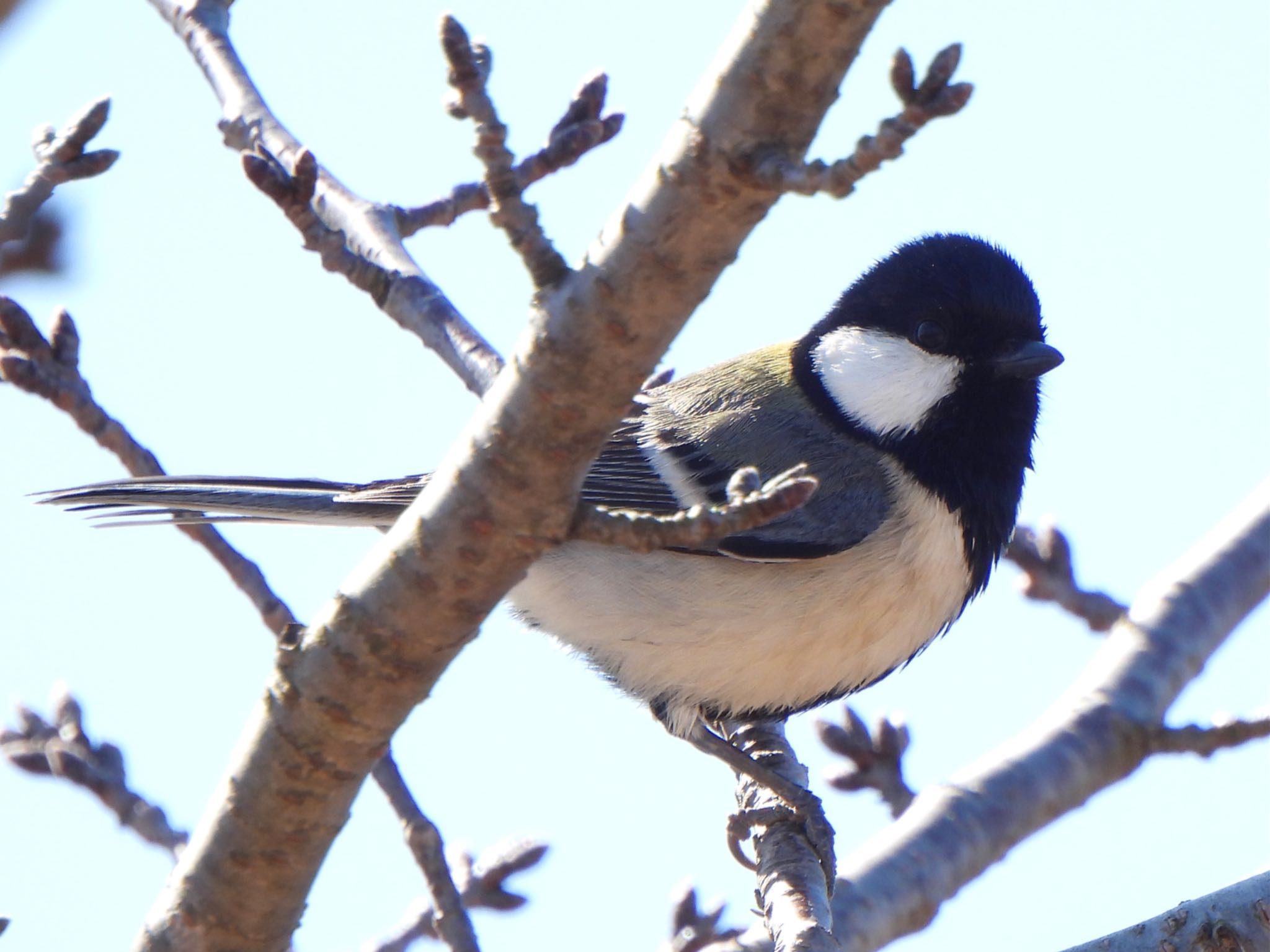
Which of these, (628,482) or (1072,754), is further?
(1072,754)

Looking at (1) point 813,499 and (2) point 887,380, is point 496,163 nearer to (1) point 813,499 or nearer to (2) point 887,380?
(1) point 813,499

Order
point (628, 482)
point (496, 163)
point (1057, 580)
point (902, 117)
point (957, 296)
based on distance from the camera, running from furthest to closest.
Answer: point (1057, 580), point (957, 296), point (628, 482), point (496, 163), point (902, 117)

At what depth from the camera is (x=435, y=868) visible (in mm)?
2436

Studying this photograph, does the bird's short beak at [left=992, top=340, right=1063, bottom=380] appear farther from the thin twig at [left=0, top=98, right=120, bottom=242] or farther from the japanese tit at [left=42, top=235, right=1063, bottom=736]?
the thin twig at [left=0, top=98, right=120, bottom=242]

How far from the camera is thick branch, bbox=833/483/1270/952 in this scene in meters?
3.43

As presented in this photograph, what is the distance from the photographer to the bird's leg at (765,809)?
3.09 m

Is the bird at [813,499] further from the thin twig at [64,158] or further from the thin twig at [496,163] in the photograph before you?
the thin twig at [496,163]

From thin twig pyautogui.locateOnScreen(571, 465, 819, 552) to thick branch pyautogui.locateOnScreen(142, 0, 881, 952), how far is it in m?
0.05

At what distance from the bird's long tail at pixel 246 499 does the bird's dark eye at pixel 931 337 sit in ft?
4.56

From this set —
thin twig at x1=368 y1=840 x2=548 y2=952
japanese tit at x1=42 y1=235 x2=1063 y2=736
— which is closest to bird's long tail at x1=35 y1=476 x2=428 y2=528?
japanese tit at x1=42 y1=235 x2=1063 y2=736

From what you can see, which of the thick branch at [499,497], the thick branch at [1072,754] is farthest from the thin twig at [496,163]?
the thick branch at [1072,754]

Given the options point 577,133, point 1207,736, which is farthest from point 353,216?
point 1207,736

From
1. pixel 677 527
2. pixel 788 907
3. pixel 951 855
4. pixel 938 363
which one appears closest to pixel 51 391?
pixel 677 527

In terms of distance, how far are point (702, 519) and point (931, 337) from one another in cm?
191
